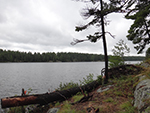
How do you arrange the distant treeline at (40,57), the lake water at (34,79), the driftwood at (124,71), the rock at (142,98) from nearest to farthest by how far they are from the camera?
1. the rock at (142,98)
2. the driftwood at (124,71)
3. the lake water at (34,79)
4. the distant treeline at (40,57)

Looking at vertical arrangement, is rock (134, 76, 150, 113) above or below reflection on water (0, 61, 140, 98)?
above

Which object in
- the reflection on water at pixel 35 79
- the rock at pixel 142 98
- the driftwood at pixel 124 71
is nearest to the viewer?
the rock at pixel 142 98

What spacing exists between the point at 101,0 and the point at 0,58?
13146 centimetres

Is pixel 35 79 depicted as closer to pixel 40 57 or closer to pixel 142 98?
pixel 142 98

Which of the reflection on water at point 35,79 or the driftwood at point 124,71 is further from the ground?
the driftwood at point 124,71

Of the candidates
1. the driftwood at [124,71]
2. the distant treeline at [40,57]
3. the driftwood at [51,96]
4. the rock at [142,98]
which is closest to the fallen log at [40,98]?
the driftwood at [51,96]

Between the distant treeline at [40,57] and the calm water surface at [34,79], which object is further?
the distant treeline at [40,57]

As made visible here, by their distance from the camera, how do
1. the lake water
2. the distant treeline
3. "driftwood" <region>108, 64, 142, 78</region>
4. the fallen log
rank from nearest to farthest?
the fallen log < "driftwood" <region>108, 64, 142, 78</region> < the lake water < the distant treeline

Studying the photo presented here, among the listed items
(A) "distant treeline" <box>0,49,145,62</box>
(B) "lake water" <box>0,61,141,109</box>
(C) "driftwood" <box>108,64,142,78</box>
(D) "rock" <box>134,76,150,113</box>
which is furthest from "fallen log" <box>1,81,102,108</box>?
(A) "distant treeline" <box>0,49,145,62</box>

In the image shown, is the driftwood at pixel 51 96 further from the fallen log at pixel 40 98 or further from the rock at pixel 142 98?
the rock at pixel 142 98

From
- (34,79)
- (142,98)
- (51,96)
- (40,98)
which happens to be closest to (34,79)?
(34,79)

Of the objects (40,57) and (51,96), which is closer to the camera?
(51,96)

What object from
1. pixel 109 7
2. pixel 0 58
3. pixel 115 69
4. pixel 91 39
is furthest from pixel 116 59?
pixel 0 58

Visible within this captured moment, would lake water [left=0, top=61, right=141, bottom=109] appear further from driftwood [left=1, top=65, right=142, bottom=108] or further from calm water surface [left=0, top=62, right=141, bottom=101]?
driftwood [left=1, top=65, right=142, bottom=108]
